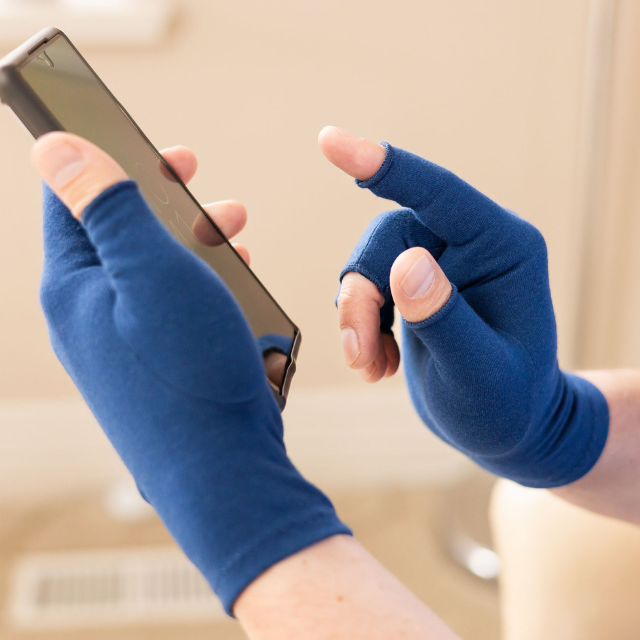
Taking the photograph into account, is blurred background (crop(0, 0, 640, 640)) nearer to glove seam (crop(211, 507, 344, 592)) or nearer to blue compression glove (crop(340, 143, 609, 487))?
blue compression glove (crop(340, 143, 609, 487))

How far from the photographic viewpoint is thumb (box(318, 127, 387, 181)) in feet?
1.88

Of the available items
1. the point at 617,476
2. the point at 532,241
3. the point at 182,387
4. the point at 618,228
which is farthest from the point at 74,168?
the point at 618,228

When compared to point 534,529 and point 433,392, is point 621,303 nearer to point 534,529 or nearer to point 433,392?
point 534,529

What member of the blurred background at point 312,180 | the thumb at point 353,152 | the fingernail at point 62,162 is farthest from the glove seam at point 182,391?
the blurred background at point 312,180

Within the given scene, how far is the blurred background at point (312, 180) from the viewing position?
1.27 meters

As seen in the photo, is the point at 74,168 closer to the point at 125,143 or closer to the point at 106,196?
the point at 106,196

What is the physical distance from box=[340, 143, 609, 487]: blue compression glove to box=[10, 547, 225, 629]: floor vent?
835mm

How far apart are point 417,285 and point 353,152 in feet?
0.42

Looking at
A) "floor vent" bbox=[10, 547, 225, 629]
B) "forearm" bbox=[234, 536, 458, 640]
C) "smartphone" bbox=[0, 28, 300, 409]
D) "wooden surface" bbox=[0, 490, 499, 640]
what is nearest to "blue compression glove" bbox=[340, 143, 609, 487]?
"smartphone" bbox=[0, 28, 300, 409]

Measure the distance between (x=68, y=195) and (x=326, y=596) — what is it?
0.29m

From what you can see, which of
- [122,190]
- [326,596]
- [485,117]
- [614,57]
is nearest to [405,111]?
[485,117]

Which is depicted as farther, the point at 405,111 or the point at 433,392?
the point at 405,111

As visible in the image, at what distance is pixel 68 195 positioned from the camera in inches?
17.4

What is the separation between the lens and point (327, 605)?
0.40 metres
